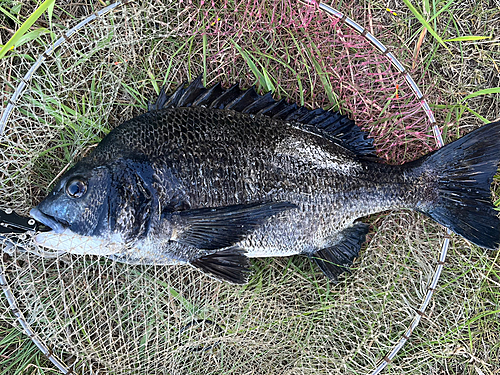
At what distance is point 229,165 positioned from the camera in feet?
6.99

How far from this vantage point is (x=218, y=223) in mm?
2037

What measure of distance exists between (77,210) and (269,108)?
129cm

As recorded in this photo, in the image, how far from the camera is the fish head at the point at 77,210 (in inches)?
75.7

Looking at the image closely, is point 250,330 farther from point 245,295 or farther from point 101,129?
→ point 101,129

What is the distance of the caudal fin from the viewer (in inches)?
86.0

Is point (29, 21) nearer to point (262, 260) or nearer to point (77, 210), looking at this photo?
point (77, 210)

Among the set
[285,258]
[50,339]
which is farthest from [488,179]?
[50,339]

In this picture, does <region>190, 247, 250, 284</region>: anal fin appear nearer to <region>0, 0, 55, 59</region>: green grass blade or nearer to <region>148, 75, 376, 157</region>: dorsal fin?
<region>148, 75, 376, 157</region>: dorsal fin

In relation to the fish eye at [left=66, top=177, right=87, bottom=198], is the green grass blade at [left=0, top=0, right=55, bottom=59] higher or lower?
higher

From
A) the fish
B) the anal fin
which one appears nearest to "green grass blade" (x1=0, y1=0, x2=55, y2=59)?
the fish

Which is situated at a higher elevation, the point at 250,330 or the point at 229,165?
the point at 229,165

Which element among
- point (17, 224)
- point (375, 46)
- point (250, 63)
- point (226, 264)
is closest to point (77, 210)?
point (17, 224)

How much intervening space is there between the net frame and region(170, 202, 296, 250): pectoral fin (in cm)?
111

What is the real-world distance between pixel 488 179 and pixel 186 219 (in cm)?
188
